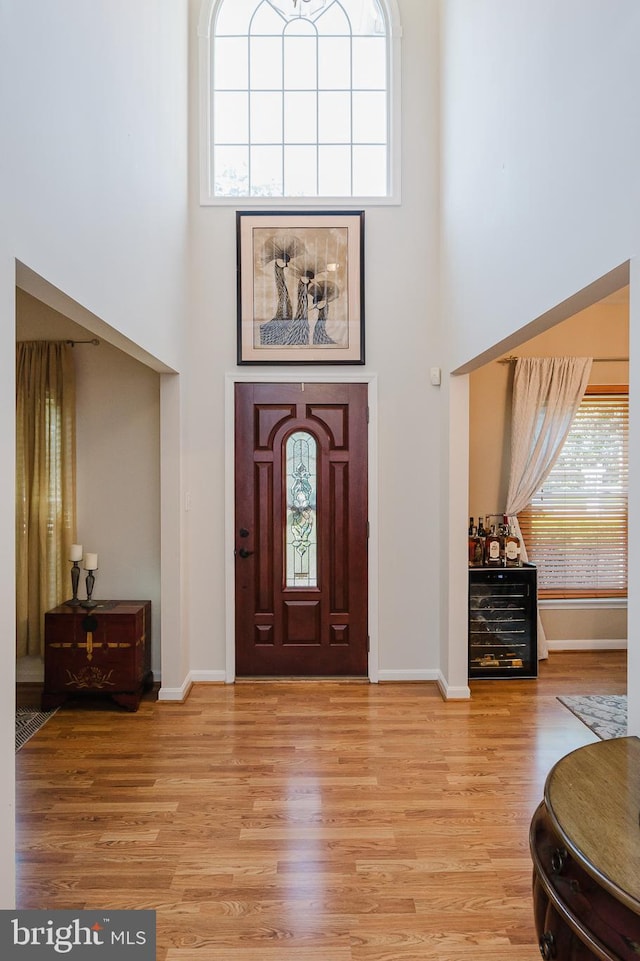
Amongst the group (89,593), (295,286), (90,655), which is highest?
(295,286)

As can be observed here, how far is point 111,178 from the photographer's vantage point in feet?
8.85

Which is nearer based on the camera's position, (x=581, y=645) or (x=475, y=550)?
(x=475, y=550)

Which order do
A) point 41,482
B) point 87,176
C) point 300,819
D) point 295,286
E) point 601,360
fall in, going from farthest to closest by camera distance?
point 601,360
point 295,286
point 41,482
point 300,819
point 87,176

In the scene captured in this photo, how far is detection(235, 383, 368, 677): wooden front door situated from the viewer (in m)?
4.57

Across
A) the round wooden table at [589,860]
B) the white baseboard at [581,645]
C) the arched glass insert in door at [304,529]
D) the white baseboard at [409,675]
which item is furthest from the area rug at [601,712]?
the round wooden table at [589,860]

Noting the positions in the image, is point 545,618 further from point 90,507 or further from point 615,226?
point 615,226

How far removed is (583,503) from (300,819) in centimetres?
357

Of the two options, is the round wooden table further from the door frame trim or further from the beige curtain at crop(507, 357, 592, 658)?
the beige curtain at crop(507, 357, 592, 658)

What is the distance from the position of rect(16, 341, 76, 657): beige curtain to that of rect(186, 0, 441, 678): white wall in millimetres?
827

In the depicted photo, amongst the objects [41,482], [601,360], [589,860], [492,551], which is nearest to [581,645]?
[492,551]

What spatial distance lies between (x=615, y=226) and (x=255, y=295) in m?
3.04

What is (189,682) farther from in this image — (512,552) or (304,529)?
(512,552)

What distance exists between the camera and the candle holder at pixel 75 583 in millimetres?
4103

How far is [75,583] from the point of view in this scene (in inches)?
163
